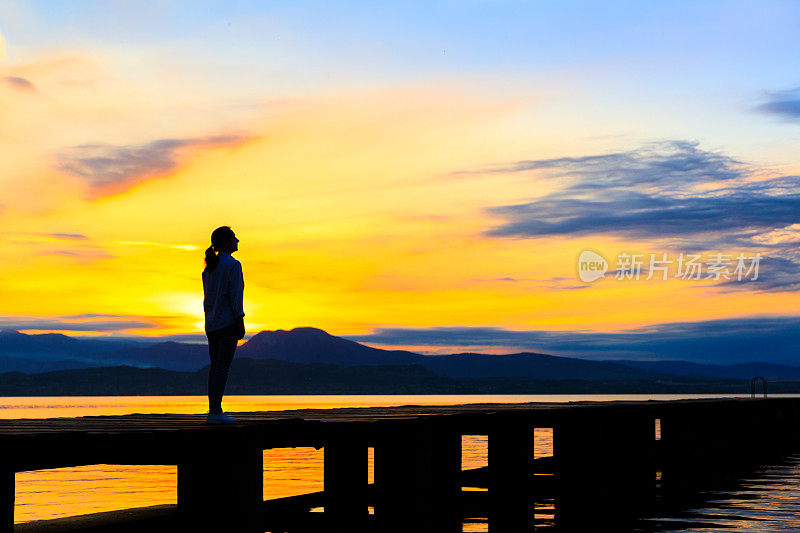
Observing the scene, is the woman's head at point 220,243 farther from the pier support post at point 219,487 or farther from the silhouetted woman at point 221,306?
the pier support post at point 219,487

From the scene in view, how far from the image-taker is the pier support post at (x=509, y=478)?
60.4ft

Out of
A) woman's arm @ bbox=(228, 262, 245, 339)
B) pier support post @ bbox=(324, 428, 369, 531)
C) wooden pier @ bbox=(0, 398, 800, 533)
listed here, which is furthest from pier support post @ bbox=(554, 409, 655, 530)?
woman's arm @ bbox=(228, 262, 245, 339)

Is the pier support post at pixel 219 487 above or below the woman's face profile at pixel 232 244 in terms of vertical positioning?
below

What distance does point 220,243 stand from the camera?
1255cm

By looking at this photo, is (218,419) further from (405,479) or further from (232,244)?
(405,479)

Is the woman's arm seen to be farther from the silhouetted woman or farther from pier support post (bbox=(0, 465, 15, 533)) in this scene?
pier support post (bbox=(0, 465, 15, 533))

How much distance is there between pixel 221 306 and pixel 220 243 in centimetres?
79

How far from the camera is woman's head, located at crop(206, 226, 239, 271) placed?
12.5 m

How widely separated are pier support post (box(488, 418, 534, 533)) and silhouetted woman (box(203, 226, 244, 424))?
24.0 feet

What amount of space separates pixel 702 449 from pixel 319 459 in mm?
24731

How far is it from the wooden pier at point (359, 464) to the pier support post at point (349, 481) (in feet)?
0.05

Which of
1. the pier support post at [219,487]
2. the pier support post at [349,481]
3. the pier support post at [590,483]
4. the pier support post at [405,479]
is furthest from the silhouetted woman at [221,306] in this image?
the pier support post at [590,483]

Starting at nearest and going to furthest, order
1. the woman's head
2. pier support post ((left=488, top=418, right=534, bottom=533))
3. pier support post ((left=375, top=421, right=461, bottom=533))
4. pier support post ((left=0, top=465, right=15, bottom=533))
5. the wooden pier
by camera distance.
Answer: pier support post ((left=0, top=465, right=15, bottom=533)) → the wooden pier → the woman's head → pier support post ((left=375, top=421, right=461, bottom=533)) → pier support post ((left=488, top=418, right=534, bottom=533))

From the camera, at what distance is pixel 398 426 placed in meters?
14.5
